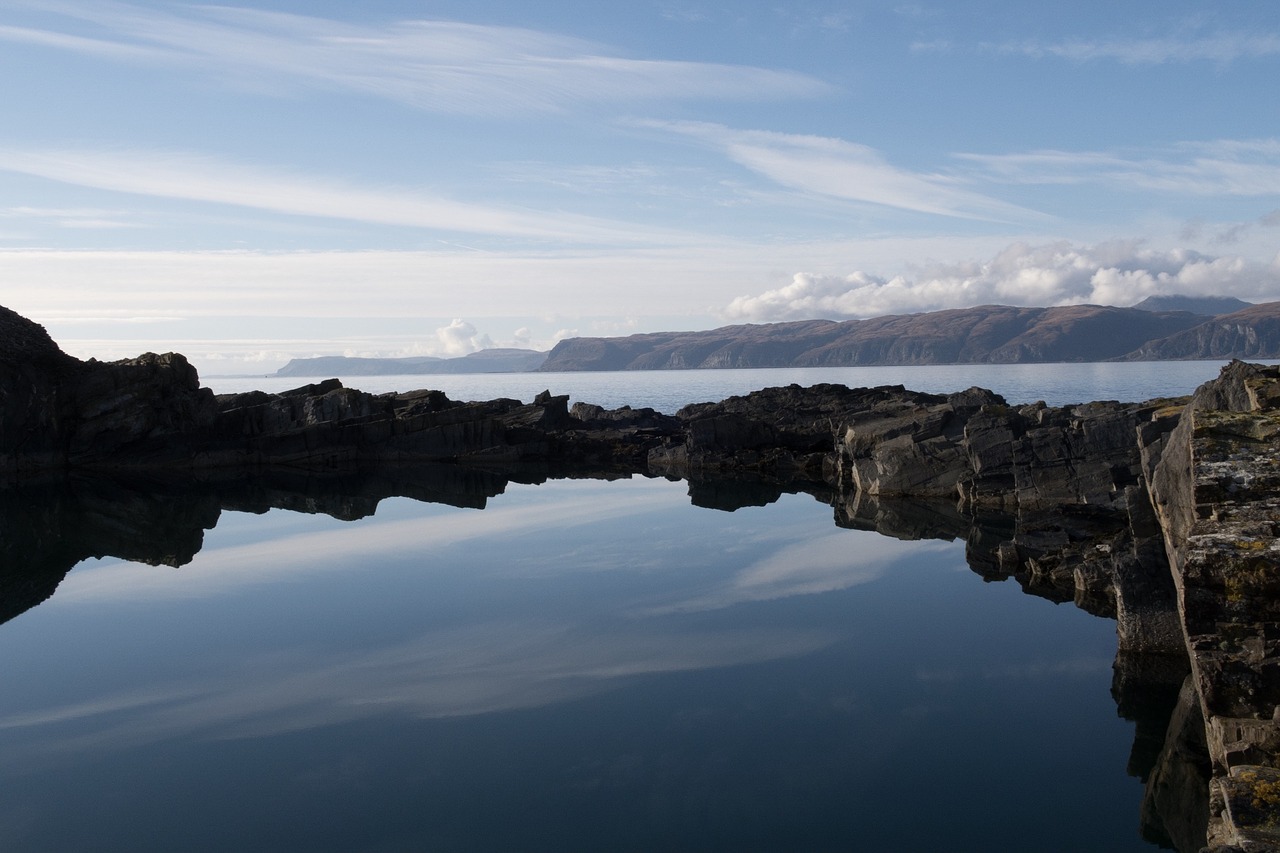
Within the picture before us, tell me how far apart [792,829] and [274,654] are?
43.3 feet

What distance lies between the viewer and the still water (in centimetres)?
1306

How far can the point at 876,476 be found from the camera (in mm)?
Result: 44375

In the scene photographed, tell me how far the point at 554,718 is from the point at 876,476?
29.8 meters

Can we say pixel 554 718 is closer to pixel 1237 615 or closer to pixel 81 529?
pixel 1237 615

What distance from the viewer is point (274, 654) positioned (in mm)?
21797

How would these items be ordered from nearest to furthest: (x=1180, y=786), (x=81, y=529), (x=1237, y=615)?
(x=1237, y=615), (x=1180, y=786), (x=81, y=529)

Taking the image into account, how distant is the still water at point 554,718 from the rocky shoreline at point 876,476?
69.3 inches

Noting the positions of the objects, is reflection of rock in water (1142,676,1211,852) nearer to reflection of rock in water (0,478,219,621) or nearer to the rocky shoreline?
the rocky shoreline

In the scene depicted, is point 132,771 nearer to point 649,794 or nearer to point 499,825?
point 499,825

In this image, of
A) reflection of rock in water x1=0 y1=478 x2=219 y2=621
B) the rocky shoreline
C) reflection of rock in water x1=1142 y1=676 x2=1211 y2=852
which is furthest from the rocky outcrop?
reflection of rock in water x1=0 y1=478 x2=219 y2=621

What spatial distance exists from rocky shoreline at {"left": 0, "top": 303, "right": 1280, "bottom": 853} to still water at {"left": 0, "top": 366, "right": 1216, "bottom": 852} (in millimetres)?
1760

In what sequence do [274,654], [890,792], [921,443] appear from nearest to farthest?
[890,792] → [274,654] → [921,443]

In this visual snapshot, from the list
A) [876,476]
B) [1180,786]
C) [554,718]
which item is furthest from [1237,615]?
[876,476]

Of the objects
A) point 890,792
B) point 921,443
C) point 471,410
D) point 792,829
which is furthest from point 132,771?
point 471,410
